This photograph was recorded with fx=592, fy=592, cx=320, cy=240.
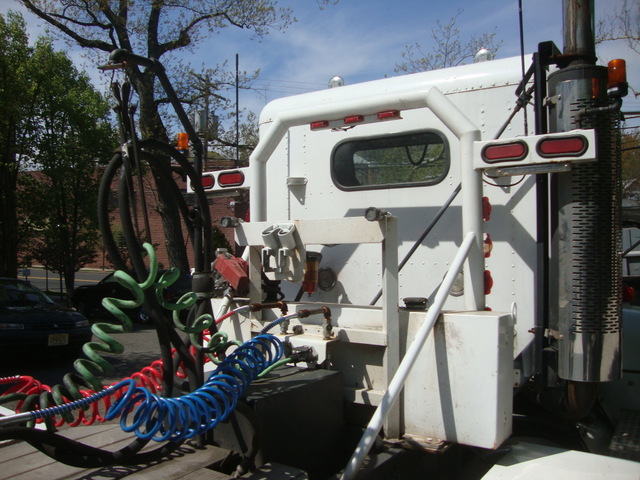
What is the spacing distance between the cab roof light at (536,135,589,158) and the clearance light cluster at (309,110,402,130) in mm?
916

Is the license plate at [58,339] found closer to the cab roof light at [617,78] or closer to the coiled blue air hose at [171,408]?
the coiled blue air hose at [171,408]

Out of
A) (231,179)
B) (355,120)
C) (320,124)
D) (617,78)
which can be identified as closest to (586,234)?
(617,78)

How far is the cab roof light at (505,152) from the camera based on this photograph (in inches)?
115

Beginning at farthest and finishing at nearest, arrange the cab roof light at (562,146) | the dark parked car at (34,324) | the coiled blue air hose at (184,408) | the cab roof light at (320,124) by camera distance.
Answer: the dark parked car at (34,324) → the cab roof light at (320,124) → the cab roof light at (562,146) → the coiled blue air hose at (184,408)

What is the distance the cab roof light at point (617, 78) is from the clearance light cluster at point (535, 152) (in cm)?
48

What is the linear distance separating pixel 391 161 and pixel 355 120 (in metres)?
0.63

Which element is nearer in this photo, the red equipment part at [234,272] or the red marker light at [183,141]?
the red marker light at [183,141]

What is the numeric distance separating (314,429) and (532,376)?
4.38 ft

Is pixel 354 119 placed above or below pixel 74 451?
above

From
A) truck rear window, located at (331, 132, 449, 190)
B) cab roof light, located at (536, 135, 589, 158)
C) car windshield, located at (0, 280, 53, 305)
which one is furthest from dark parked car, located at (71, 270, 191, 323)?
cab roof light, located at (536, 135, 589, 158)

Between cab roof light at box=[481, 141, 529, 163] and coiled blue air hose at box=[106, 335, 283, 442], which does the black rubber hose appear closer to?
coiled blue air hose at box=[106, 335, 283, 442]

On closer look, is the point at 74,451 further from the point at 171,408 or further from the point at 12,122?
the point at 12,122

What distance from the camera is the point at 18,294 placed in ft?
36.1

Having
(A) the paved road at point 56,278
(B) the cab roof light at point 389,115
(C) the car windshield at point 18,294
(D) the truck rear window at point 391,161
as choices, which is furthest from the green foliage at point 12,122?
(A) the paved road at point 56,278
